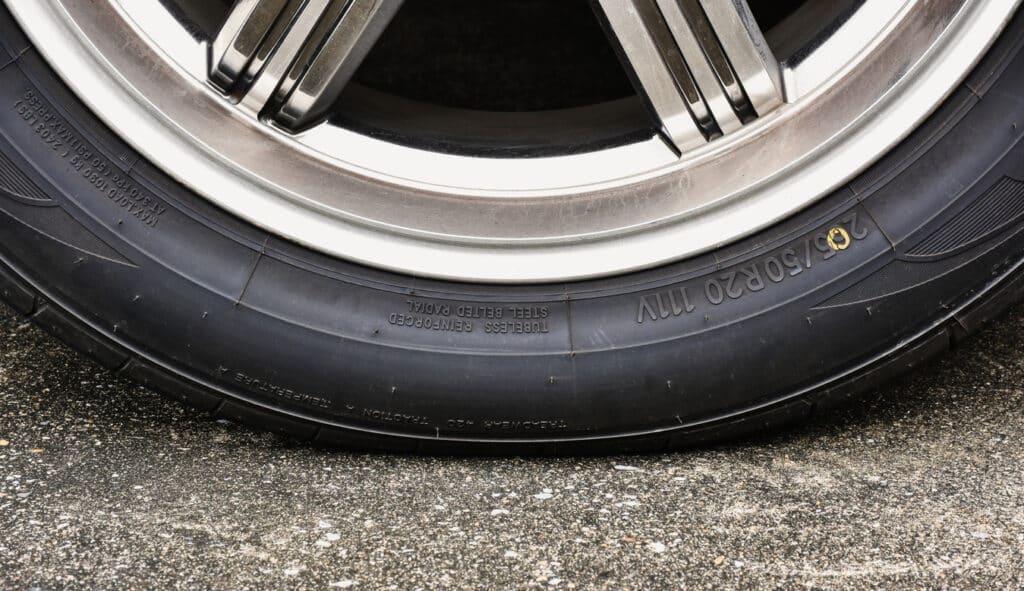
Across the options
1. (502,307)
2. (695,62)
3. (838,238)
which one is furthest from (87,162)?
(838,238)

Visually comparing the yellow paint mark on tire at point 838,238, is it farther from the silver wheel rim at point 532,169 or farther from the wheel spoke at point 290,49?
the wheel spoke at point 290,49

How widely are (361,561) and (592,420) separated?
40 centimetres

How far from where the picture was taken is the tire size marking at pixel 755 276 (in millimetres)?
1412

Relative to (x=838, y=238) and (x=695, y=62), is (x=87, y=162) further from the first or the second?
(x=838, y=238)

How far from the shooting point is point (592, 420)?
1.45 m

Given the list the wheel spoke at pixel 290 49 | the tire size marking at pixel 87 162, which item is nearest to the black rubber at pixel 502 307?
the tire size marking at pixel 87 162

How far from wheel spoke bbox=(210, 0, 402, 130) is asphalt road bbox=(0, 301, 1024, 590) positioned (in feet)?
1.64

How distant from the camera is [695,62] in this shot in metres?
1.44

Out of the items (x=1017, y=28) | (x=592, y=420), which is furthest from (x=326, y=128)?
(x=1017, y=28)

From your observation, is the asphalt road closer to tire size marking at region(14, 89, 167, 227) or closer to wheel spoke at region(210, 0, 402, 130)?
tire size marking at region(14, 89, 167, 227)

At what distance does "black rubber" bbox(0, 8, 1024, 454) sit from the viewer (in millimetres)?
1387

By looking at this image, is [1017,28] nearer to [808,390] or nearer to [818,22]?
[818,22]

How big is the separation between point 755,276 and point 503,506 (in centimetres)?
47

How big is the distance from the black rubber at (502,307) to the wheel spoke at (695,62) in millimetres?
180
